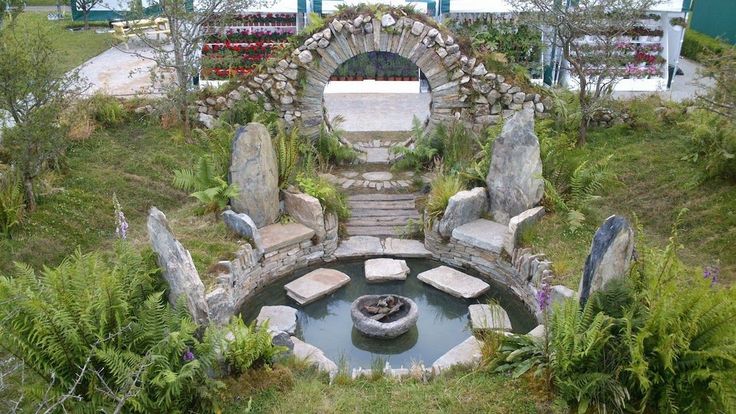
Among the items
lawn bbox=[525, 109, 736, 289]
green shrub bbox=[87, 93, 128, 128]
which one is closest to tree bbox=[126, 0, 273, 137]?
green shrub bbox=[87, 93, 128, 128]

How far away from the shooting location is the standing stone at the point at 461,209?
8.25 m

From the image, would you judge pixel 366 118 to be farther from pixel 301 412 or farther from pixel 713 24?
pixel 713 24

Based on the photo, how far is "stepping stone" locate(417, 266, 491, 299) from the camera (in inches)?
298

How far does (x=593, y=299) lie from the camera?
17.6 ft

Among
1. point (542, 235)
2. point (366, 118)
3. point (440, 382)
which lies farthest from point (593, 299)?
point (366, 118)

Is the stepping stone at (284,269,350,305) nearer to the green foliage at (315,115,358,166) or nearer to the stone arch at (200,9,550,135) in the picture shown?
the green foliage at (315,115,358,166)

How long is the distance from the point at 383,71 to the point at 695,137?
914 cm

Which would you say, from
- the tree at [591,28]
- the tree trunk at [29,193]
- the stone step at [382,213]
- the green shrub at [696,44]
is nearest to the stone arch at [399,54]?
the tree at [591,28]

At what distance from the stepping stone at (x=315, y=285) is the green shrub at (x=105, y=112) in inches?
208

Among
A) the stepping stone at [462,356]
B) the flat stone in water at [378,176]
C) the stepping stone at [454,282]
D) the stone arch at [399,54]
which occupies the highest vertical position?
the stone arch at [399,54]

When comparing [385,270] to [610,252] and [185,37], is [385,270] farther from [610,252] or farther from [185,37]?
[185,37]

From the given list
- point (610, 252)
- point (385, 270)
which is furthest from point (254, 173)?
point (610, 252)

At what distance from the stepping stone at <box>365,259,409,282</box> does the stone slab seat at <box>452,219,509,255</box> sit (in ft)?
2.69

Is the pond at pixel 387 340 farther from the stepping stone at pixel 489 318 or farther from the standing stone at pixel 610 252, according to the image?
the standing stone at pixel 610 252
